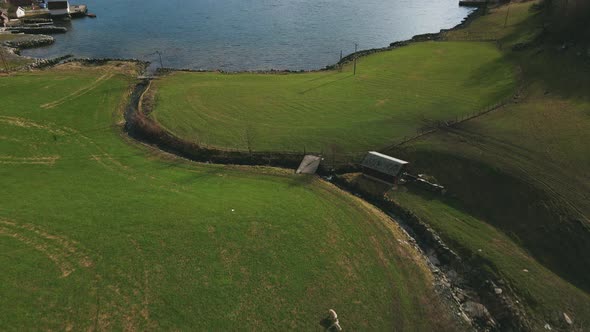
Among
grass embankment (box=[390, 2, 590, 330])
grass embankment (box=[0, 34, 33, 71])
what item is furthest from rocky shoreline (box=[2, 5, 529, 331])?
grass embankment (box=[0, 34, 33, 71])

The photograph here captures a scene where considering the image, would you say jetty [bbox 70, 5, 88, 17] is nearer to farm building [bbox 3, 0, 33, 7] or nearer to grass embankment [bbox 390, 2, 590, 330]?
farm building [bbox 3, 0, 33, 7]

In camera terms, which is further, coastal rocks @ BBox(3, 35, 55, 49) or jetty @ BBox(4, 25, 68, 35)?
jetty @ BBox(4, 25, 68, 35)

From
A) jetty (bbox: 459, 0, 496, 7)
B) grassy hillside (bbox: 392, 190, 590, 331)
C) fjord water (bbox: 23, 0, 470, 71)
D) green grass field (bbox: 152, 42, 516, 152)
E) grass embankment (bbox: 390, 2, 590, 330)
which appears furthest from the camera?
jetty (bbox: 459, 0, 496, 7)

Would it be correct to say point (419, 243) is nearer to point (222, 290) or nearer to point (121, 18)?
point (222, 290)

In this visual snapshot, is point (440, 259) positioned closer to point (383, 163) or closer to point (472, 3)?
point (383, 163)

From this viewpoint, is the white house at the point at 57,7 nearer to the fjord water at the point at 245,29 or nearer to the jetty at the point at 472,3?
the fjord water at the point at 245,29

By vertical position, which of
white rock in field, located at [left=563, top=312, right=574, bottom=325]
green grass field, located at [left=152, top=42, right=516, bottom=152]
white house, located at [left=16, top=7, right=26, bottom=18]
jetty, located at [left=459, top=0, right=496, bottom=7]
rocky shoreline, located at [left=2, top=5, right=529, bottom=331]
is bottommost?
white rock in field, located at [left=563, top=312, right=574, bottom=325]
